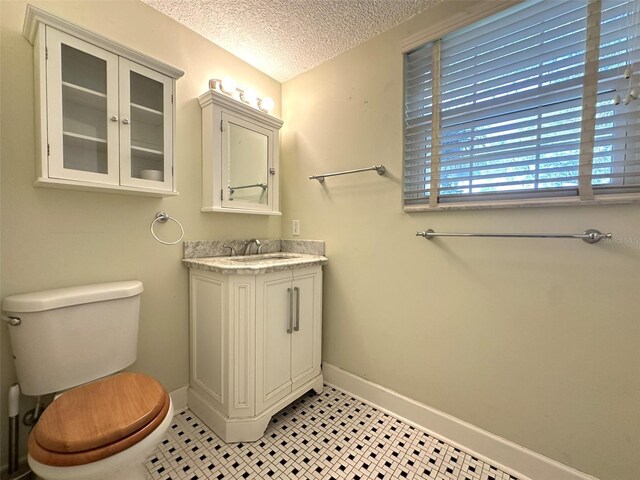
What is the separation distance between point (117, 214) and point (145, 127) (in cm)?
45

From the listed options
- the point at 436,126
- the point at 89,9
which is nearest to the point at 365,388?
the point at 436,126

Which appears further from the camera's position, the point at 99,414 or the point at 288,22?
the point at 288,22

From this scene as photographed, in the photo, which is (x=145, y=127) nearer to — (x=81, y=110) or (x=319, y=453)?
(x=81, y=110)

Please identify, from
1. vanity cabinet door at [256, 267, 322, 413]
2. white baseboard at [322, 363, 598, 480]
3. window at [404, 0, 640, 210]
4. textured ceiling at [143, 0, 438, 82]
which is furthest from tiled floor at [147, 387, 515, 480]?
textured ceiling at [143, 0, 438, 82]

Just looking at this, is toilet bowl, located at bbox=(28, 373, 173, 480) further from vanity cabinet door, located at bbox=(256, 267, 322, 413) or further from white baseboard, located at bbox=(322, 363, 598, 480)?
white baseboard, located at bbox=(322, 363, 598, 480)

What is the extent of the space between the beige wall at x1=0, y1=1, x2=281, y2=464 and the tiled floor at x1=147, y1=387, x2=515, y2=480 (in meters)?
0.39

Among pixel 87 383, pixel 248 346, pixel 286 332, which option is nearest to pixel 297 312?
pixel 286 332

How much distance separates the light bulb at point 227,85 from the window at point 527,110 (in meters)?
1.07

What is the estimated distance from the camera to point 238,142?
1.72 meters

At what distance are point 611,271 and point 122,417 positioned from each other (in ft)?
5.95

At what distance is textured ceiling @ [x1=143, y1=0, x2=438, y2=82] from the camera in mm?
1407

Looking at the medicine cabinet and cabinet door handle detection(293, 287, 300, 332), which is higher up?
the medicine cabinet

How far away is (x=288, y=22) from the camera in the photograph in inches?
59.7

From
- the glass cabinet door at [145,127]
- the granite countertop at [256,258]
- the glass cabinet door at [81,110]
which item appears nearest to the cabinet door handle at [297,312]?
the granite countertop at [256,258]
